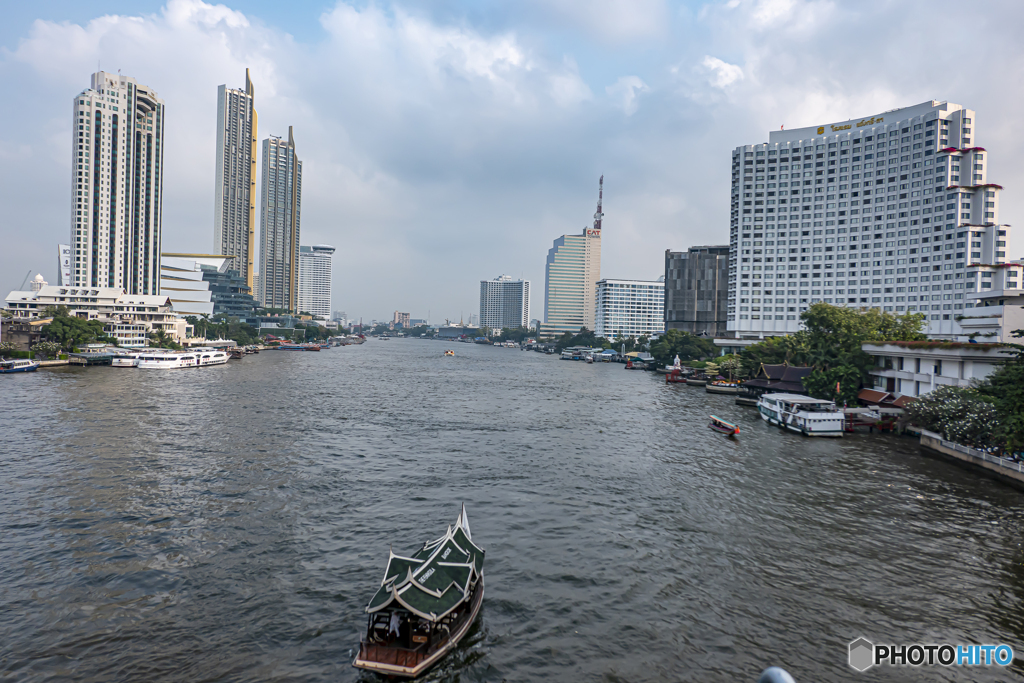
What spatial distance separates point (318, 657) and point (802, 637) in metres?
15.9

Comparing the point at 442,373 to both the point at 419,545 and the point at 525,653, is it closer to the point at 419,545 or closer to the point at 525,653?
the point at 419,545

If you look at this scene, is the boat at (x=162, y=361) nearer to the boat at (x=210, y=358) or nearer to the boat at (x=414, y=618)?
the boat at (x=210, y=358)

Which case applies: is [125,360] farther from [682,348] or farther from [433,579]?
[682,348]

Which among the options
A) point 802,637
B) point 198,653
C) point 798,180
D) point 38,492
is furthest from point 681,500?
point 798,180

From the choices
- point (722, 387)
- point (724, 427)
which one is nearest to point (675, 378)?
point (722, 387)

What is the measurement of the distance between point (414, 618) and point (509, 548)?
966 cm

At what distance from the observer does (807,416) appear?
52.9 m

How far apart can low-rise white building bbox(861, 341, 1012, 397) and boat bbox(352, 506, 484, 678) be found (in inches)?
2003

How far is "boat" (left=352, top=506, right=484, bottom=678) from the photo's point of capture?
50.0ft

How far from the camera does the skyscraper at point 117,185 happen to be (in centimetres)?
15075

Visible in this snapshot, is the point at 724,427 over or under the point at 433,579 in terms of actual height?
under

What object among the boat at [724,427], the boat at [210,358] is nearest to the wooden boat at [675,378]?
the boat at [724,427]

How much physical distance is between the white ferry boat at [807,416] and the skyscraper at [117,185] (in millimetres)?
175301

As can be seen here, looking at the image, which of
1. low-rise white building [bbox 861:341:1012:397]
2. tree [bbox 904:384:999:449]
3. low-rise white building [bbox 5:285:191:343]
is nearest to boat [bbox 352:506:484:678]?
tree [bbox 904:384:999:449]
